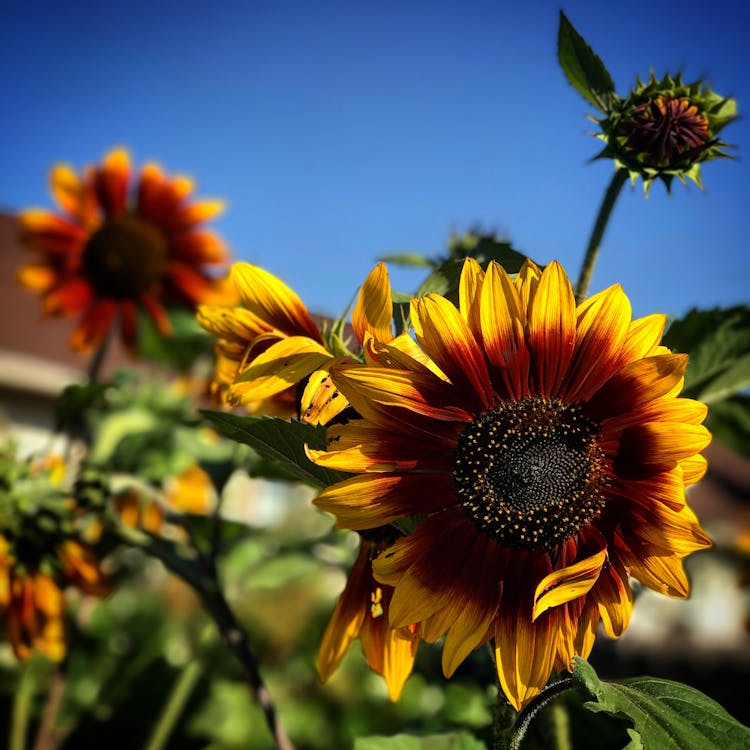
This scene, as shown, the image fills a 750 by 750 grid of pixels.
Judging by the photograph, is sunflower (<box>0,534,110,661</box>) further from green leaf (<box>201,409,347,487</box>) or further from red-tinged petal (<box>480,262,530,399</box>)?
red-tinged petal (<box>480,262,530,399</box>)

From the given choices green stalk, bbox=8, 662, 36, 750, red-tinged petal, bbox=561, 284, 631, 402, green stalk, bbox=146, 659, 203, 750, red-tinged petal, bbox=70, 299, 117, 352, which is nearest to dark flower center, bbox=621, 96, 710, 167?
red-tinged petal, bbox=561, 284, 631, 402

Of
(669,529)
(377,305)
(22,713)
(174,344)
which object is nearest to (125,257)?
(174,344)

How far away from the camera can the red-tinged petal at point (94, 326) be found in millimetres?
2398

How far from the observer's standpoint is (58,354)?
10.8m

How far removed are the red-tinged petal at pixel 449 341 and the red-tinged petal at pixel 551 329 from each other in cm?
5

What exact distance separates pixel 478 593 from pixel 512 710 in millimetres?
105

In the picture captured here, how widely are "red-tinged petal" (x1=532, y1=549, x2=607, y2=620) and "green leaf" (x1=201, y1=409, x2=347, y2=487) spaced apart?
0.68ft

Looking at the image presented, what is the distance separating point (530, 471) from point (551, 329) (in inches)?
5.2

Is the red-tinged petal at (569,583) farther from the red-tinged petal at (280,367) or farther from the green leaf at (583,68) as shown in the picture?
the green leaf at (583,68)

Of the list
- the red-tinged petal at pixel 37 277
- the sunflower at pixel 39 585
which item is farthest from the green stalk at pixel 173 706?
the red-tinged petal at pixel 37 277

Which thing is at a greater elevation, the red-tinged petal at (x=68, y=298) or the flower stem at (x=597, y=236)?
the red-tinged petal at (x=68, y=298)

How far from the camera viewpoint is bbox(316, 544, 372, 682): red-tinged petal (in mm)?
892

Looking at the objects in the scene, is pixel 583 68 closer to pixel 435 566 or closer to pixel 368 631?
pixel 435 566

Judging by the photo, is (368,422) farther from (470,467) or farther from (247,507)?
(247,507)
